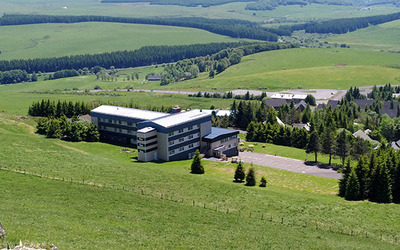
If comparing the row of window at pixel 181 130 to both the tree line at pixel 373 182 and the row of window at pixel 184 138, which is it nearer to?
the row of window at pixel 184 138

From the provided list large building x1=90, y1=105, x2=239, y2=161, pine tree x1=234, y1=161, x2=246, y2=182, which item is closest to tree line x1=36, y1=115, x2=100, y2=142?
large building x1=90, y1=105, x2=239, y2=161

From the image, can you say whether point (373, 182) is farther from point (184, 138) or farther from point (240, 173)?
point (184, 138)

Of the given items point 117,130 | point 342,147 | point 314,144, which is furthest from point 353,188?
point 117,130

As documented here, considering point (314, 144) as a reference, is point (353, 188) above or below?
above

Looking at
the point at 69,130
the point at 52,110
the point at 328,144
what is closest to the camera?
the point at 328,144

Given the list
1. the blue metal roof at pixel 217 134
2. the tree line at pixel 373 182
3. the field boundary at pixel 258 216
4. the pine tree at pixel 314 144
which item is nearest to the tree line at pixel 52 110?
the blue metal roof at pixel 217 134
